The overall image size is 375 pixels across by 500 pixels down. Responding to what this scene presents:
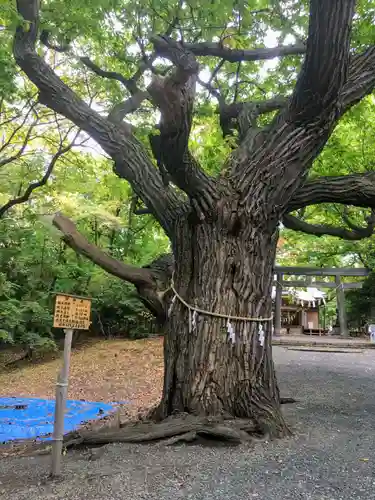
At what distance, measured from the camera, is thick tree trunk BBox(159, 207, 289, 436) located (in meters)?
4.18

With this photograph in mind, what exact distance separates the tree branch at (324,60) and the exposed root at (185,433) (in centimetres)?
311

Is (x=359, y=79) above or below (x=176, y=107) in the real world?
above

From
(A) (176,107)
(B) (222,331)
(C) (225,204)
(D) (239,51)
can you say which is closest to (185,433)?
(B) (222,331)

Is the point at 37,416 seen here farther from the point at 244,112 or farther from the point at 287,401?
→ the point at 244,112

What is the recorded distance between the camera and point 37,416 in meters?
6.51

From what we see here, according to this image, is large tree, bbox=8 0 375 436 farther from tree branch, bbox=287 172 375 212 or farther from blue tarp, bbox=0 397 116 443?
blue tarp, bbox=0 397 116 443

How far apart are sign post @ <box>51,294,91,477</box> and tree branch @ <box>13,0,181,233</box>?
64.3 inches

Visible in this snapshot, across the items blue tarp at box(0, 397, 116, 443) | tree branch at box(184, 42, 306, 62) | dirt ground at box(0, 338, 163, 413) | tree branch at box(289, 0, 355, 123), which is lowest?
blue tarp at box(0, 397, 116, 443)

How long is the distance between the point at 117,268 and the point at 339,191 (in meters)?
2.65

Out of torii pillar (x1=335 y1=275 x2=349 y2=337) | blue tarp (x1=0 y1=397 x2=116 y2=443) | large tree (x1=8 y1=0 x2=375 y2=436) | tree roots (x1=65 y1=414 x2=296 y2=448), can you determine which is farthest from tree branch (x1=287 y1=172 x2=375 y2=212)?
torii pillar (x1=335 y1=275 x2=349 y2=337)

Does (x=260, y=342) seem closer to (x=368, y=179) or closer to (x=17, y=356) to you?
(x=368, y=179)

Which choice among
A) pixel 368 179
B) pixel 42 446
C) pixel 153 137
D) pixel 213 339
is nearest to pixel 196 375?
pixel 213 339

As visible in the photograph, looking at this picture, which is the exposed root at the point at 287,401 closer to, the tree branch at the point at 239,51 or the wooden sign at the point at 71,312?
the wooden sign at the point at 71,312

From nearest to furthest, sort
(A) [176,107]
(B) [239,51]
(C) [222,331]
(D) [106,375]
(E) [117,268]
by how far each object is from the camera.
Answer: (A) [176,107] < (C) [222,331] < (E) [117,268] < (B) [239,51] < (D) [106,375]
